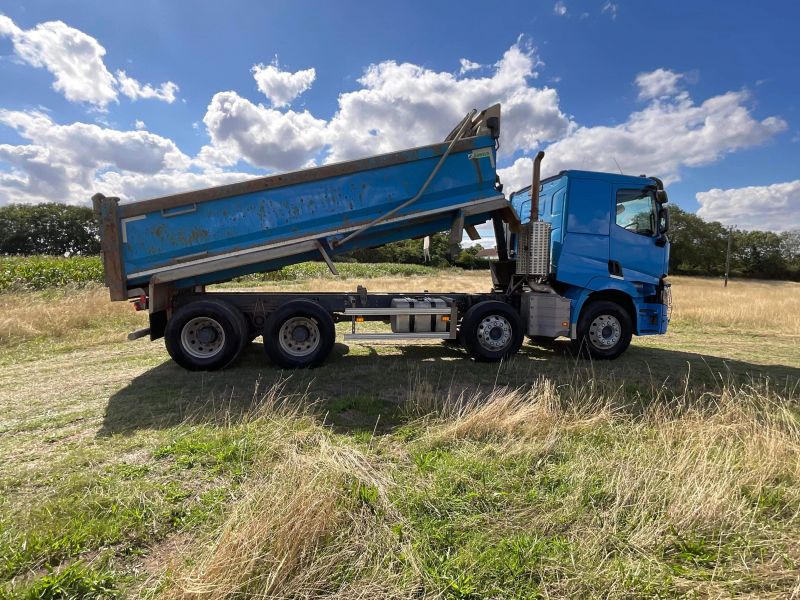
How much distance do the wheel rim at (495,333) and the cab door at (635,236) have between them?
7.40ft

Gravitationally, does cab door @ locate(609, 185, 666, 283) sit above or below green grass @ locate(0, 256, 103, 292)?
above

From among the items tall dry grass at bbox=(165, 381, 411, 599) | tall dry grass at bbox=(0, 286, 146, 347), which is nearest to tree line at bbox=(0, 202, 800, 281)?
tall dry grass at bbox=(0, 286, 146, 347)

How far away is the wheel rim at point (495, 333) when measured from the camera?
22.8 feet

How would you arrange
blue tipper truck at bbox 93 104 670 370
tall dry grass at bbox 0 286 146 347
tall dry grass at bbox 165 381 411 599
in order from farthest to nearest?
1. tall dry grass at bbox 0 286 146 347
2. blue tipper truck at bbox 93 104 670 370
3. tall dry grass at bbox 165 381 411 599

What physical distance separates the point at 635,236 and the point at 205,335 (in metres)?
7.52

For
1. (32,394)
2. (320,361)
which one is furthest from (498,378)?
(32,394)

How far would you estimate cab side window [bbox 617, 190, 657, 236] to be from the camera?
7312 mm

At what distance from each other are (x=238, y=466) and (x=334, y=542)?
1.22 meters

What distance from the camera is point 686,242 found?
61.8m

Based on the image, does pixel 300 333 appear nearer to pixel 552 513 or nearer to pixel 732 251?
pixel 552 513

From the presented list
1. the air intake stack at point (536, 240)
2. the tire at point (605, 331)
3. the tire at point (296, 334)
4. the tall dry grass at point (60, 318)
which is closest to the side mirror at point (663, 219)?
the tire at point (605, 331)

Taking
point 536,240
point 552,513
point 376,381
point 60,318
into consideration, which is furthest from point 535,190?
point 60,318

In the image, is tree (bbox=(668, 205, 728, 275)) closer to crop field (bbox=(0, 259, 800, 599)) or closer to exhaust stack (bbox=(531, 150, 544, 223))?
exhaust stack (bbox=(531, 150, 544, 223))

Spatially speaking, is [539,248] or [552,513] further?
[539,248]
